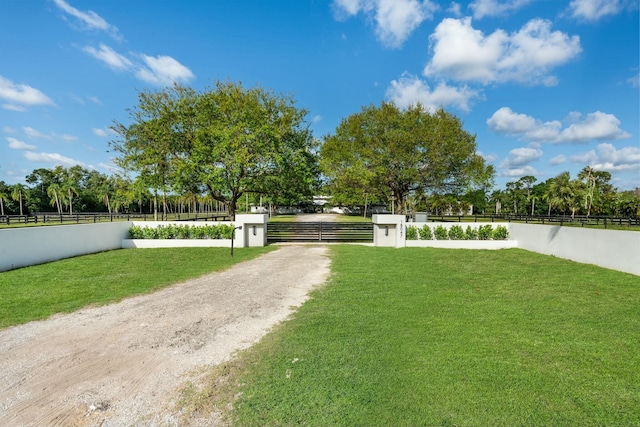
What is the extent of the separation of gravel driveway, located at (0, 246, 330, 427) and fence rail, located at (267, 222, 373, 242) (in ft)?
31.0

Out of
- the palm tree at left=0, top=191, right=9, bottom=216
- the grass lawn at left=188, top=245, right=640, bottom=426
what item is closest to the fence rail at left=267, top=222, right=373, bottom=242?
the grass lawn at left=188, top=245, right=640, bottom=426

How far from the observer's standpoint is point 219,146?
16062 mm

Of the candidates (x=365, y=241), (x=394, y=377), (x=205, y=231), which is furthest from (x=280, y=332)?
(x=365, y=241)

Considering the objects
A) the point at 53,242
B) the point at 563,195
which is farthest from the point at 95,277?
the point at 563,195

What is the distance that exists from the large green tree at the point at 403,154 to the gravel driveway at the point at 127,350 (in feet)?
53.8

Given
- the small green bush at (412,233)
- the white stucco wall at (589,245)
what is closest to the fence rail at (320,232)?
the small green bush at (412,233)

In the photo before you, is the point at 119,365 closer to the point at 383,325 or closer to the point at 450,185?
the point at 383,325

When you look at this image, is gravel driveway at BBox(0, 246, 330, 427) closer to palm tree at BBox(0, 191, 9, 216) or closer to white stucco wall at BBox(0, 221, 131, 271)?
white stucco wall at BBox(0, 221, 131, 271)

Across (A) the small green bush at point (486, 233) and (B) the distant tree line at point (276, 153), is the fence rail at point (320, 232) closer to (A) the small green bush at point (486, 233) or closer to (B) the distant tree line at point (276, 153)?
(B) the distant tree line at point (276, 153)

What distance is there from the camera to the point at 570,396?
2.97 metres

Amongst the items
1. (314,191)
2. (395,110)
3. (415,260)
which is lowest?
(415,260)

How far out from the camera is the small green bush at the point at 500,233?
14844 mm

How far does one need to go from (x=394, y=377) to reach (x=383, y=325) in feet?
5.04

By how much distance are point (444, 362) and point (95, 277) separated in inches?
350
